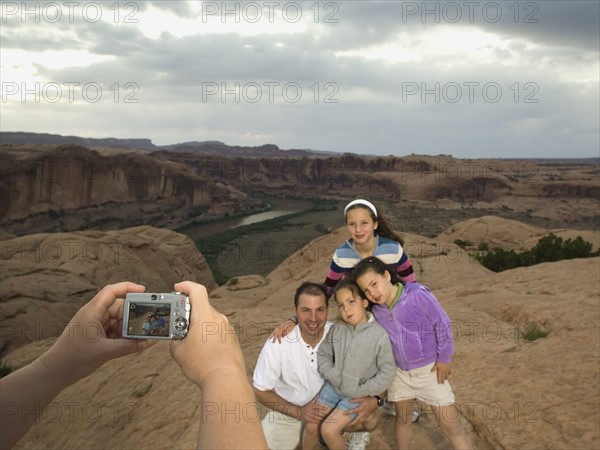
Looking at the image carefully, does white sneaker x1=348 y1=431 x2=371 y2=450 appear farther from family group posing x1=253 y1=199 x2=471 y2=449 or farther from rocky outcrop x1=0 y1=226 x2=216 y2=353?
rocky outcrop x1=0 y1=226 x2=216 y2=353

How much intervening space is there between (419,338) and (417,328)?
9 cm

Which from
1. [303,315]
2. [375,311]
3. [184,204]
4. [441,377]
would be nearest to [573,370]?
[441,377]

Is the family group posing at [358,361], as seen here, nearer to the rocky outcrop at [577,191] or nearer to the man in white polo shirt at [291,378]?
the man in white polo shirt at [291,378]

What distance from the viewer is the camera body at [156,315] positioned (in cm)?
165

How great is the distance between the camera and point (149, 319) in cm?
176

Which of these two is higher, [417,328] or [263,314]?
[417,328]

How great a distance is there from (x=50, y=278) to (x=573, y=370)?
14426 millimetres

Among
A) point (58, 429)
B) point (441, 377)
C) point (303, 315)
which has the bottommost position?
point (58, 429)

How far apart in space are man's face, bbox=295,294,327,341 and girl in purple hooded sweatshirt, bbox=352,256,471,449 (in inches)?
16.0

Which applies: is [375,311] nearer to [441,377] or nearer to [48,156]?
[441,377]

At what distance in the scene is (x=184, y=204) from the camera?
6031cm

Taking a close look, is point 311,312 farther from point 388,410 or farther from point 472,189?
point 472,189

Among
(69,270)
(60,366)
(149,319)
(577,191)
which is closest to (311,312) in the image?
(149,319)

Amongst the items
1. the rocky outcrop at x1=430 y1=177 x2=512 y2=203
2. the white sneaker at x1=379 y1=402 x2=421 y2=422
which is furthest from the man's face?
the rocky outcrop at x1=430 y1=177 x2=512 y2=203
